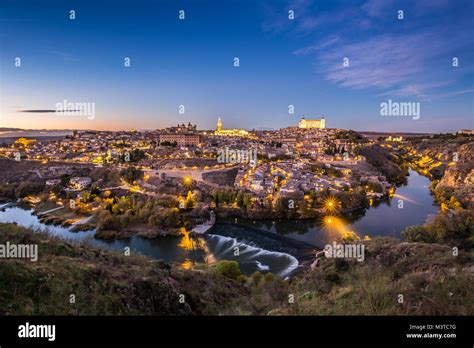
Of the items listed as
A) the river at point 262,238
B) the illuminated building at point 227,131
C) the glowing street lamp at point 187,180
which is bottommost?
the river at point 262,238

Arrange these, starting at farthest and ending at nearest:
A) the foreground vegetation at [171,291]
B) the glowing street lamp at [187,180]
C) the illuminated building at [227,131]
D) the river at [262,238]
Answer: the illuminated building at [227,131], the glowing street lamp at [187,180], the river at [262,238], the foreground vegetation at [171,291]

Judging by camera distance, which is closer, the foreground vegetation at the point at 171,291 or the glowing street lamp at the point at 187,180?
the foreground vegetation at the point at 171,291

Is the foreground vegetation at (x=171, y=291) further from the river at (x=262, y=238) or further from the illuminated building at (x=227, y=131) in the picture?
the illuminated building at (x=227, y=131)

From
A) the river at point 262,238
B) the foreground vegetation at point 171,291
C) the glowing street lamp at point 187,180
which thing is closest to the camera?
the foreground vegetation at point 171,291

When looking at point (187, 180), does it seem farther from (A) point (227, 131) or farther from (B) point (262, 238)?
(A) point (227, 131)

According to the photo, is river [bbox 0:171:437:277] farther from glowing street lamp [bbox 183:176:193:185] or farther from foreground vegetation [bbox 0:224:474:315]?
glowing street lamp [bbox 183:176:193:185]

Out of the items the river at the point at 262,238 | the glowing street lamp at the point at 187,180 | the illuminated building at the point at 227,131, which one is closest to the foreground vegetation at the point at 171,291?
the river at the point at 262,238

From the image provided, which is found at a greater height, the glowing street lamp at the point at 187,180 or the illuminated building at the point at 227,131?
Answer: the illuminated building at the point at 227,131
